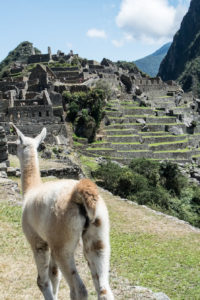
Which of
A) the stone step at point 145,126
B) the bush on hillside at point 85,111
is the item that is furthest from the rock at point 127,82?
the bush on hillside at point 85,111

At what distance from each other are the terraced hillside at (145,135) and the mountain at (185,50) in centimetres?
7748

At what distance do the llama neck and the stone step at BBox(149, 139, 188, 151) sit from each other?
30.7 meters

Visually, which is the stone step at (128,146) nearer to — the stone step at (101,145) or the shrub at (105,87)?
the stone step at (101,145)

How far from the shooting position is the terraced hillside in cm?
3233

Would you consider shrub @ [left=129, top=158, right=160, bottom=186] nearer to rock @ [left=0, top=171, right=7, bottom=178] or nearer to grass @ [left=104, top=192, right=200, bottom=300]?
grass @ [left=104, top=192, right=200, bottom=300]

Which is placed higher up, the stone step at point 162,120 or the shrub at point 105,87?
the shrub at point 105,87

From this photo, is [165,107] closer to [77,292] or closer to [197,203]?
[197,203]

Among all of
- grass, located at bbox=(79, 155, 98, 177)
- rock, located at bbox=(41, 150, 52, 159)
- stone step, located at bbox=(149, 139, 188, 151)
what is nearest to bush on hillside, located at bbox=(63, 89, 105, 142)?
grass, located at bbox=(79, 155, 98, 177)

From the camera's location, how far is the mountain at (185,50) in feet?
433

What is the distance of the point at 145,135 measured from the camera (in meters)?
36.3

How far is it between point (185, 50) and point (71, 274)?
15218 centimetres

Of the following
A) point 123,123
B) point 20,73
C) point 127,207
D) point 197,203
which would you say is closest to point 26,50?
point 20,73

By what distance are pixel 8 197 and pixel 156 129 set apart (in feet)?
98.3

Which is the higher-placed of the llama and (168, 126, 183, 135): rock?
the llama
